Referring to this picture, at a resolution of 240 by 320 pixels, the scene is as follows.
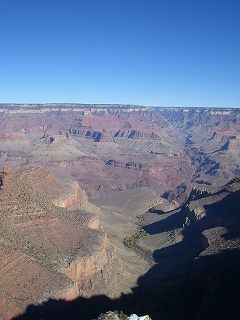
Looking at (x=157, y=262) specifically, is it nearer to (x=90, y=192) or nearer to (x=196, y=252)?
(x=196, y=252)

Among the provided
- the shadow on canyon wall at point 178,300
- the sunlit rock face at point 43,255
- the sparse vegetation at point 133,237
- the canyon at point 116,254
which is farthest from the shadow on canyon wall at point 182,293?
the sparse vegetation at point 133,237

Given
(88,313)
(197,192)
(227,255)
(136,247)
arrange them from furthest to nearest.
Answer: (197,192) → (136,247) → (227,255) → (88,313)

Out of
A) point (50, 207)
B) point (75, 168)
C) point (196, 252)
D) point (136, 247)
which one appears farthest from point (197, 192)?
point (75, 168)

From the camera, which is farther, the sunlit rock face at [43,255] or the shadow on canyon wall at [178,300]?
the sunlit rock face at [43,255]

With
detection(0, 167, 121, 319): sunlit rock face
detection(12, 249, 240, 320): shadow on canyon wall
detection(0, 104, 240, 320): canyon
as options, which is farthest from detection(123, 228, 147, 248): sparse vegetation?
detection(12, 249, 240, 320): shadow on canyon wall

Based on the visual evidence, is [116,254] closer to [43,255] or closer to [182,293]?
[182,293]

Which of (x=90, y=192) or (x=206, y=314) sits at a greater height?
(x=206, y=314)

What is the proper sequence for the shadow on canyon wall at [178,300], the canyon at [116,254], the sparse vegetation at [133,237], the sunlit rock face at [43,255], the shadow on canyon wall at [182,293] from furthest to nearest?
1. the sparse vegetation at [133,237]
2. the canyon at [116,254]
3. the sunlit rock face at [43,255]
4. the shadow on canyon wall at [182,293]
5. the shadow on canyon wall at [178,300]

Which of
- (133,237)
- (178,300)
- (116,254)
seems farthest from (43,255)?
(133,237)

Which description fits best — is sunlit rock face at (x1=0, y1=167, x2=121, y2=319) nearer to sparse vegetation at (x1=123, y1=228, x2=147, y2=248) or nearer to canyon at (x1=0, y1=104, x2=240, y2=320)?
canyon at (x1=0, y1=104, x2=240, y2=320)

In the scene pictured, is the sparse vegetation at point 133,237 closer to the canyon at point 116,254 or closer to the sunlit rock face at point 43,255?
the canyon at point 116,254

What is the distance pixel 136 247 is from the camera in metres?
73.6

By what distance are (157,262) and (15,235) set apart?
27.8m

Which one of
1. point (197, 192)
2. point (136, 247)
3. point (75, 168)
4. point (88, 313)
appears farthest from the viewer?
point (75, 168)
